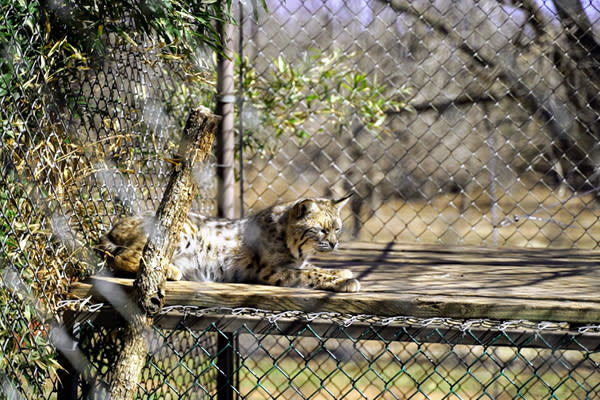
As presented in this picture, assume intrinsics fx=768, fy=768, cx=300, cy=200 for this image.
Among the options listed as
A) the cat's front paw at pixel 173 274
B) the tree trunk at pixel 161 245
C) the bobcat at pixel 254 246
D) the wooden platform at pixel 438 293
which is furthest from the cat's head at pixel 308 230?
the tree trunk at pixel 161 245

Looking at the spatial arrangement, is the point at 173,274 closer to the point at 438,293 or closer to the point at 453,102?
the point at 438,293

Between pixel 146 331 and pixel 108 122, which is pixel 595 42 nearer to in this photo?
pixel 108 122

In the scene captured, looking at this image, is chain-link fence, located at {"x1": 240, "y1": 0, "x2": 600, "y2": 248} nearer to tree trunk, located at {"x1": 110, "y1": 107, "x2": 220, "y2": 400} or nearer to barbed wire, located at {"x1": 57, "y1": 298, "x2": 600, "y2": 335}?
barbed wire, located at {"x1": 57, "y1": 298, "x2": 600, "y2": 335}

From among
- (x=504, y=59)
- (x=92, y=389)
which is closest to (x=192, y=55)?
(x=92, y=389)

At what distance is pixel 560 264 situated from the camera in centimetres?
326

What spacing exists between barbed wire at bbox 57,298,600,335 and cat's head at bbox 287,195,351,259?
53 cm

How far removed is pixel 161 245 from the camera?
2232 millimetres

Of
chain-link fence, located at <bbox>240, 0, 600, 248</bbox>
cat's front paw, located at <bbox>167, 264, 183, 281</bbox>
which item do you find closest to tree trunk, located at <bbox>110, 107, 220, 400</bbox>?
cat's front paw, located at <bbox>167, 264, 183, 281</bbox>

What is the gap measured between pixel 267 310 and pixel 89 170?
748mm

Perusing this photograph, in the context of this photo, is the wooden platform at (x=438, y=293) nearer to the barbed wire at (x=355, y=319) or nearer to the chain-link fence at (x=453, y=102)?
the barbed wire at (x=355, y=319)

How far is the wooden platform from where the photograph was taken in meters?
2.41

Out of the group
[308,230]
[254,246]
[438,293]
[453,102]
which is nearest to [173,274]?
[254,246]

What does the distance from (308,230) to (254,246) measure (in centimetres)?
23

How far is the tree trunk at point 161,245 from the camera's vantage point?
2215 millimetres
